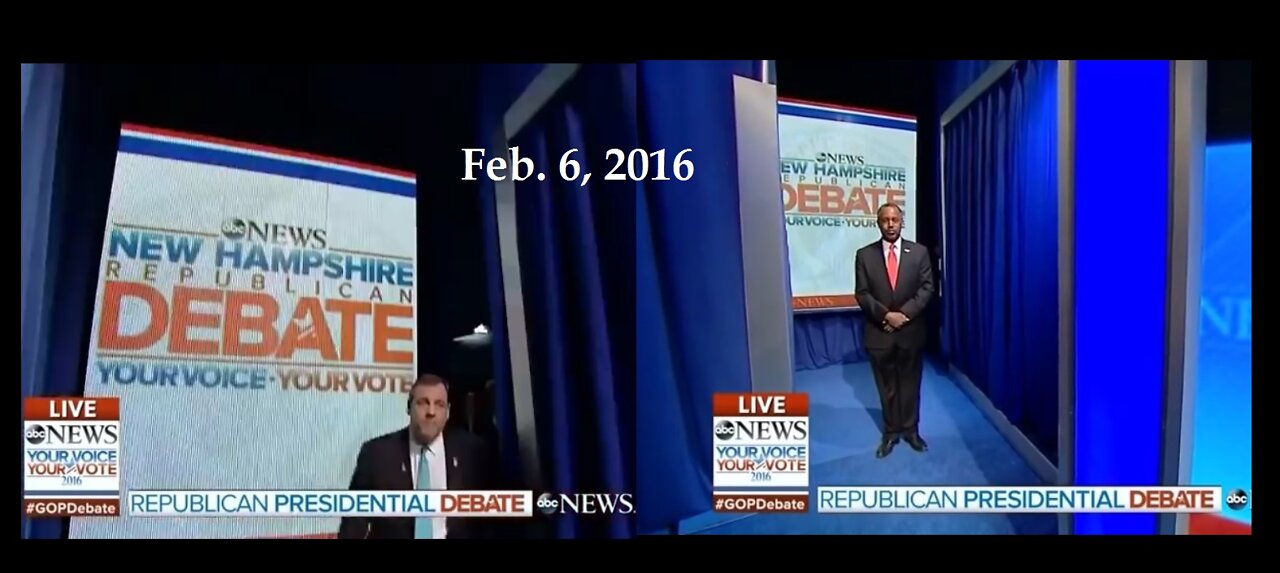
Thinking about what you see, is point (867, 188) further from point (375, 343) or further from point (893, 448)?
point (375, 343)

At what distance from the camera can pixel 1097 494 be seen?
2648mm

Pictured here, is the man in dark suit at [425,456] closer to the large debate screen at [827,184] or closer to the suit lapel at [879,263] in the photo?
the large debate screen at [827,184]

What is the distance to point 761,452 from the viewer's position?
8.61 feet

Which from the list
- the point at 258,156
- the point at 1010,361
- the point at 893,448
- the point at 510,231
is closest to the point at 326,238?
the point at 258,156

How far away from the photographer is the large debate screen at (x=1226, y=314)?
2.61m

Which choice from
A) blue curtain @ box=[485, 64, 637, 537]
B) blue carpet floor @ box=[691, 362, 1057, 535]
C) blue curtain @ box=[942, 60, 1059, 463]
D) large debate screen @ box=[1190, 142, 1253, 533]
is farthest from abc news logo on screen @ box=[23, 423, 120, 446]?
large debate screen @ box=[1190, 142, 1253, 533]

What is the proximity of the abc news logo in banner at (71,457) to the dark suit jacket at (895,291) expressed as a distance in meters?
2.10

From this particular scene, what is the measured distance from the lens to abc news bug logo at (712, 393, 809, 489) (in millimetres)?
2617

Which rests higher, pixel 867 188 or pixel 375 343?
pixel 867 188

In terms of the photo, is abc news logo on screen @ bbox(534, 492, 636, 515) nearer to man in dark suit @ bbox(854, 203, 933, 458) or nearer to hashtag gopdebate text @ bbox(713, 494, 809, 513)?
hashtag gopdebate text @ bbox(713, 494, 809, 513)

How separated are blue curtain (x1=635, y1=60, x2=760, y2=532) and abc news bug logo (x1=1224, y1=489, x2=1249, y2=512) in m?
1.42

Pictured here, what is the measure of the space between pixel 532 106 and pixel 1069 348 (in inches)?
64.9

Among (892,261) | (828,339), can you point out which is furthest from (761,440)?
(892,261)

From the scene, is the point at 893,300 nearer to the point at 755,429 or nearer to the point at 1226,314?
the point at 755,429
